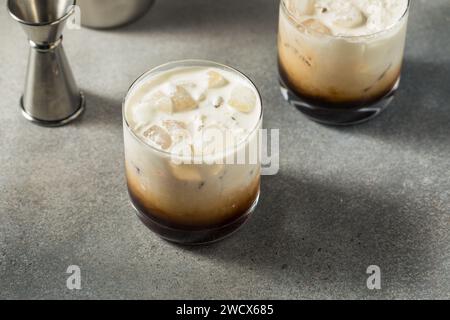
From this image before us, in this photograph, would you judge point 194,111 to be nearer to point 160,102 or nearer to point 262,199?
point 160,102

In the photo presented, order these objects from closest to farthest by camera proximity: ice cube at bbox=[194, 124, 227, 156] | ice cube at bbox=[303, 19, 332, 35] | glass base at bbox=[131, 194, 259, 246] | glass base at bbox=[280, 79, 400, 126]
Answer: ice cube at bbox=[194, 124, 227, 156] < glass base at bbox=[131, 194, 259, 246] < ice cube at bbox=[303, 19, 332, 35] < glass base at bbox=[280, 79, 400, 126]

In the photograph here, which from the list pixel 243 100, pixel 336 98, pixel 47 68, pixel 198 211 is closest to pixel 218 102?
pixel 243 100

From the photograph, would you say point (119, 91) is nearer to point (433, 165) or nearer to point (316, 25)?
point (316, 25)

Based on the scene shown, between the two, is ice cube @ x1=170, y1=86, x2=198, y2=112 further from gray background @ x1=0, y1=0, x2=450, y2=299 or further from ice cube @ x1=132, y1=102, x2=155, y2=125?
gray background @ x1=0, y1=0, x2=450, y2=299

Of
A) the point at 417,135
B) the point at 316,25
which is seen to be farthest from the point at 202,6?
the point at 417,135

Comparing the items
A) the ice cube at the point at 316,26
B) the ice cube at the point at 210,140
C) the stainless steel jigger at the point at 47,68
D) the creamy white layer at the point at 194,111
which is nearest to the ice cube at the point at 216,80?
the creamy white layer at the point at 194,111

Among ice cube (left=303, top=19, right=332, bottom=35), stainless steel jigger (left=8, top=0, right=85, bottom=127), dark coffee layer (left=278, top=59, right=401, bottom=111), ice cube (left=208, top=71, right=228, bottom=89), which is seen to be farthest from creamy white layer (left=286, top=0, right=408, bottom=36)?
stainless steel jigger (left=8, top=0, right=85, bottom=127)

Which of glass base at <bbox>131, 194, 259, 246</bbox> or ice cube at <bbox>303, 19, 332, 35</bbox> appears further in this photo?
ice cube at <bbox>303, 19, 332, 35</bbox>

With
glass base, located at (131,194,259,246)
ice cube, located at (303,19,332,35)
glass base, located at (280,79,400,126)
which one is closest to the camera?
glass base, located at (131,194,259,246)
